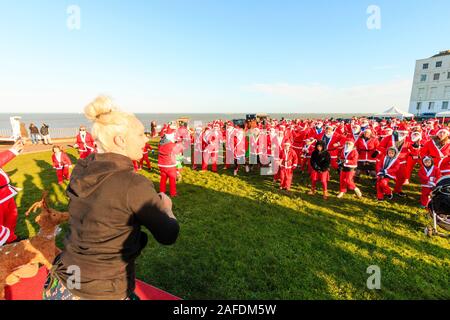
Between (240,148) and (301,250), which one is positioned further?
(240,148)

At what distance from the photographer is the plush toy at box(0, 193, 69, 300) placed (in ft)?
9.60

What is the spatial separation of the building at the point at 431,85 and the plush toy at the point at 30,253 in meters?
66.7

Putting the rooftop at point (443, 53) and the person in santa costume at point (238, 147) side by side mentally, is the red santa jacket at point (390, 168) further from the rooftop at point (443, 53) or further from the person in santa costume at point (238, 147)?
the rooftop at point (443, 53)

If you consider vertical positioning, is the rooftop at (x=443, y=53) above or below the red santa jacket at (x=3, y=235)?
above

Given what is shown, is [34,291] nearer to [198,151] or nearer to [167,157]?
[167,157]

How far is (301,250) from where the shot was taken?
4.89 metres

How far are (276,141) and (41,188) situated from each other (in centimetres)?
963

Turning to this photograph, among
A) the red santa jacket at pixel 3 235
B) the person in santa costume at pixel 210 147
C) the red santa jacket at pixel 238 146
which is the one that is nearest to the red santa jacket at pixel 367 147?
the red santa jacket at pixel 238 146

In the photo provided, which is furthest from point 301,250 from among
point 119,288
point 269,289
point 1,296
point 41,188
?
point 41,188

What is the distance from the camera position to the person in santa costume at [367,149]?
29.7ft

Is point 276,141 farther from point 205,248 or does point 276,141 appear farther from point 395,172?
point 205,248

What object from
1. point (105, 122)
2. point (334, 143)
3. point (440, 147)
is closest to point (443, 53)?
point (334, 143)

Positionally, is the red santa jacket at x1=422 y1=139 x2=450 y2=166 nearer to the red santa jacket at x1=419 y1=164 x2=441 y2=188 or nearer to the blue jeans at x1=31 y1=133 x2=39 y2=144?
the red santa jacket at x1=419 y1=164 x2=441 y2=188

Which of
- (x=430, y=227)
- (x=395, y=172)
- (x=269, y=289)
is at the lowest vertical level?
(x=269, y=289)
